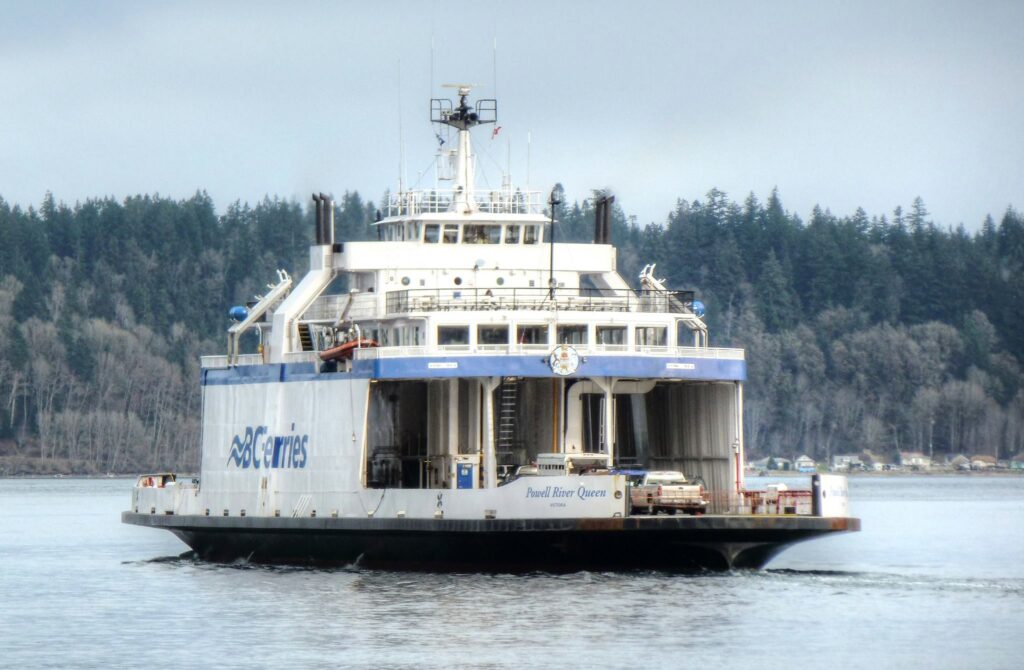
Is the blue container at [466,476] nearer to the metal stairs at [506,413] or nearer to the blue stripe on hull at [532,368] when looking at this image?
the metal stairs at [506,413]

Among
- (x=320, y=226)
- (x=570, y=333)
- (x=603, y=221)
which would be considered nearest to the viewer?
(x=570, y=333)

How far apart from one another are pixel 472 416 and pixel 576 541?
5650 mm

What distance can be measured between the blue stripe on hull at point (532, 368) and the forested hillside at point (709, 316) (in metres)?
106

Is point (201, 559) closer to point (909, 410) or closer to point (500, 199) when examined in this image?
point (500, 199)

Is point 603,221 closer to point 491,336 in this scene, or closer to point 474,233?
point 474,233

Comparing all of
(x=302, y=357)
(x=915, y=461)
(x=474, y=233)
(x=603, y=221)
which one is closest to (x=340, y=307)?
(x=302, y=357)

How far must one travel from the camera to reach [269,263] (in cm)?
17350

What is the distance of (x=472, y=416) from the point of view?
1812 inches

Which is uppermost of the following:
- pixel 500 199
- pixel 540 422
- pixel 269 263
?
pixel 269 263

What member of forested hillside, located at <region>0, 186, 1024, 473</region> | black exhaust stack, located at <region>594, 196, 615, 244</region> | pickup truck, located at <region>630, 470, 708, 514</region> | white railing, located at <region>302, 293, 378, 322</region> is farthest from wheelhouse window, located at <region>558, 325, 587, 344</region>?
forested hillside, located at <region>0, 186, 1024, 473</region>

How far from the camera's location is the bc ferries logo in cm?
4666

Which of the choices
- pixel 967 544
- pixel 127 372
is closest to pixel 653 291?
pixel 967 544

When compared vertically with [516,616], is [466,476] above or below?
above

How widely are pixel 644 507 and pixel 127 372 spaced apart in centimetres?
11689
